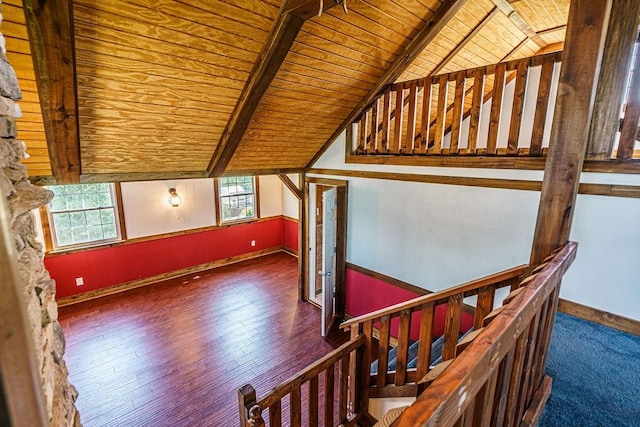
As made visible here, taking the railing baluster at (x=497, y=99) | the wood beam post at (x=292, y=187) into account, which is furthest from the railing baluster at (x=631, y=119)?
the wood beam post at (x=292, y=187)

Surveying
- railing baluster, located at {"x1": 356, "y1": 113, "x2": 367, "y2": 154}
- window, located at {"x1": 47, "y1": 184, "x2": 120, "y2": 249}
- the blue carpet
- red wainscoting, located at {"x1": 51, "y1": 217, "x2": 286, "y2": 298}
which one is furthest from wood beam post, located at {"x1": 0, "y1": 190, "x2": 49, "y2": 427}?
red wainscoting, located at {"x1": 51, "y1": 217, "x2": 286, "y2": 298}

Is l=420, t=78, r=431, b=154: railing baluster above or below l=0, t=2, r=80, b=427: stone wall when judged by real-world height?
above

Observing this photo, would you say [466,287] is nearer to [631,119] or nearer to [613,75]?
[631,119]

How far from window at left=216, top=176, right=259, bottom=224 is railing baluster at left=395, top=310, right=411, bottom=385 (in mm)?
5220

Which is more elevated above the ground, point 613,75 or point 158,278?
point 613,75

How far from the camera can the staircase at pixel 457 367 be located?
87cm

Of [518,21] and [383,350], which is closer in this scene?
[383,350]

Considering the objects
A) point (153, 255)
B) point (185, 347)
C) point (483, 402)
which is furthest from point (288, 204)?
point (483, 402)

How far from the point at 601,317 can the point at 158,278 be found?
21.2ft

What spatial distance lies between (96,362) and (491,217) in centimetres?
476

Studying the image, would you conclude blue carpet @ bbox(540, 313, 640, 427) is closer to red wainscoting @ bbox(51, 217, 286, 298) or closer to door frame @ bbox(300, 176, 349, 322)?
door frame @ bbox(300, 176, 349, 322)

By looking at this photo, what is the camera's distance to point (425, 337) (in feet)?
7.16

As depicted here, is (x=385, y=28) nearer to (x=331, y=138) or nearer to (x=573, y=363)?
(x=331, y=138)

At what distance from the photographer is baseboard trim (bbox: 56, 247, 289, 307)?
5195 millimetres
